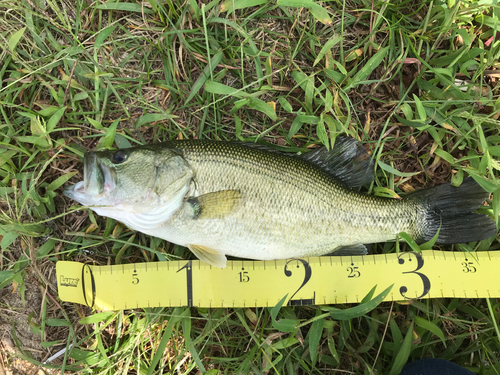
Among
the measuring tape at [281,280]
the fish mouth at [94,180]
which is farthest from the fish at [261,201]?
the measuring tape at [281,280]

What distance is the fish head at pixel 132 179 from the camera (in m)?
2.20

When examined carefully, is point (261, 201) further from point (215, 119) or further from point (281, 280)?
point (215, 119)

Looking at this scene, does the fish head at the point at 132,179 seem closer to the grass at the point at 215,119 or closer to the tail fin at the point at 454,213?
the grass at the point at 215,119

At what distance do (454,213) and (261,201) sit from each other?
1.73 meters

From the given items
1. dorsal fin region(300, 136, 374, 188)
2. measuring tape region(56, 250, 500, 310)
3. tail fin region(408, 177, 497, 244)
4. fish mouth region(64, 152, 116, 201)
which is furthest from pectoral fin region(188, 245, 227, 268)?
tail fin region(408, 177, 497, 244)

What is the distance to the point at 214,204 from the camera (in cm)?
226

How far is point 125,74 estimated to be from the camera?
2895 mm

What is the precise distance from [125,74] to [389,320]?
3.33 m

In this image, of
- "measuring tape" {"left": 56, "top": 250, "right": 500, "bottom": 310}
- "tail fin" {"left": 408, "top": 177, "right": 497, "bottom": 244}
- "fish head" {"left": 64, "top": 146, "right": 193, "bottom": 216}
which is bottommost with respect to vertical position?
"measuring tape" {"left": 56, "top": 250, "right": 500, "bottom": 310}

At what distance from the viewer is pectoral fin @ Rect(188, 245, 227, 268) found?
2422 millimetres

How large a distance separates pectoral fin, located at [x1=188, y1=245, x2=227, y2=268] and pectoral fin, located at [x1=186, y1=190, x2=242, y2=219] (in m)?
0.30

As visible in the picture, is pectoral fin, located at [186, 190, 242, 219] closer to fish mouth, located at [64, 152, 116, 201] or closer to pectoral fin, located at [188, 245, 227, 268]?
pectoral fin, located at [188, 245, 227, 268]

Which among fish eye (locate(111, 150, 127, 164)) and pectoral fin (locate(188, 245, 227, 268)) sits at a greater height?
fish eye (locate(111, 150, 127, 164))

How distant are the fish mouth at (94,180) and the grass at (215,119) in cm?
42
